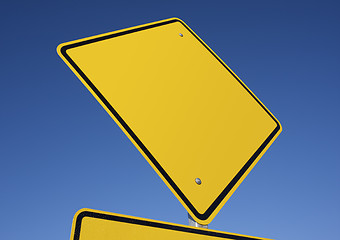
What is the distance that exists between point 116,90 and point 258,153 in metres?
0.66

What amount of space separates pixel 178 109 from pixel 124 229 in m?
0.50

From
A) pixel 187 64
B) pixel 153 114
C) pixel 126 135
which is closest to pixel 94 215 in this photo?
pixel 126 135

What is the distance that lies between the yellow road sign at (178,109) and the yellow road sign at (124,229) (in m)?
0.06

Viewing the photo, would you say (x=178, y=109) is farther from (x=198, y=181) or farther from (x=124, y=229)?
(x=124, y=229)

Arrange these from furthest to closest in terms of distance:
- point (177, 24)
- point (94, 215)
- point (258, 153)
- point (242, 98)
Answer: point (177, 24) < point (242, 98) < point (258, 153) < point (94, 215)

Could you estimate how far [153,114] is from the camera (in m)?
1.15

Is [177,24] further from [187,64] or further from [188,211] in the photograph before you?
[188,211]

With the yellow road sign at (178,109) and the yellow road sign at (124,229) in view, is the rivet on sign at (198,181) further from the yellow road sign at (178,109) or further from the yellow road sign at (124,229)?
the yellow road sign at (124,229)

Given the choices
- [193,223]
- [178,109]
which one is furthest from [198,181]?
[178,109]

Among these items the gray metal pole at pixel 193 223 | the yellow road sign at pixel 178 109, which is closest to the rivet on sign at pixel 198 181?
the yellow road sign at pixel 178 109

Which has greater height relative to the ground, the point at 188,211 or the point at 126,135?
the point at 126,135

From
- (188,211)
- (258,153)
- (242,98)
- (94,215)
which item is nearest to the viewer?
(94,215)

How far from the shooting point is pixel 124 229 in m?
0.94

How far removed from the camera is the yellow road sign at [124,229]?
34.8 inches
